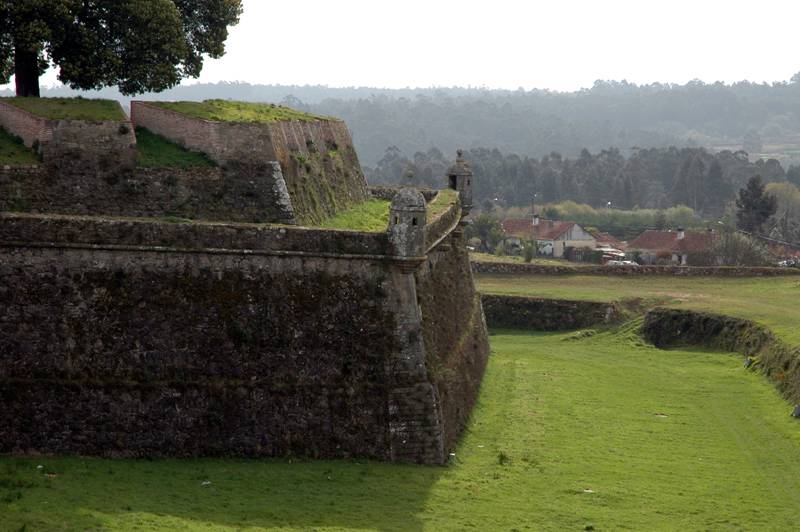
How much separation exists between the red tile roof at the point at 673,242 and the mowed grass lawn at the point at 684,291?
3593 cm

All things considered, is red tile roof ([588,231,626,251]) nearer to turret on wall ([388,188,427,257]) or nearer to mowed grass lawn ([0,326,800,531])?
mowed grass lawn ([0,326,800,531])

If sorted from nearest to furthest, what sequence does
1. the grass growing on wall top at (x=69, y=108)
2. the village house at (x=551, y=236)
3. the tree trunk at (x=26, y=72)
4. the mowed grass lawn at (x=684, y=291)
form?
the grass growing on wall top at (x=69, y=108)
the tree trunk at (x=26, y=72)
the mowed grass lawn at (x=684, y=291)
the village house at (x=551, y=236)

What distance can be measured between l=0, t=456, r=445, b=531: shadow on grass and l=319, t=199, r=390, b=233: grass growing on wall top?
9581 millimetres

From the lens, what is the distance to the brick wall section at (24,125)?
3238cm

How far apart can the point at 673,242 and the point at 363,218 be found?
69.0 m

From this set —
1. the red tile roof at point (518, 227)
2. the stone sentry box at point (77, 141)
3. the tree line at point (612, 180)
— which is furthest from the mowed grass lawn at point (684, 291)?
the tree line at point (612, 180)

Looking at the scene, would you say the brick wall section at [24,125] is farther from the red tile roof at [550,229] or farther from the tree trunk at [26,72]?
the red tile roof at [550,229]

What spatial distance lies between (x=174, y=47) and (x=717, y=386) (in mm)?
20229

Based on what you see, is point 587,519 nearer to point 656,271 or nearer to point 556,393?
point 556,393

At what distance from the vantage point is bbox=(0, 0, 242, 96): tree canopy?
116ft

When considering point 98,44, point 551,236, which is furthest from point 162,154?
point 551,236

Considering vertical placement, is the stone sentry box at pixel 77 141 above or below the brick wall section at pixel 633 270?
above

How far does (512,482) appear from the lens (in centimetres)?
2659

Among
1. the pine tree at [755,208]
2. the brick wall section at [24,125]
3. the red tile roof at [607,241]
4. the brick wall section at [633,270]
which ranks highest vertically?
the brick wall section at [24,125]
